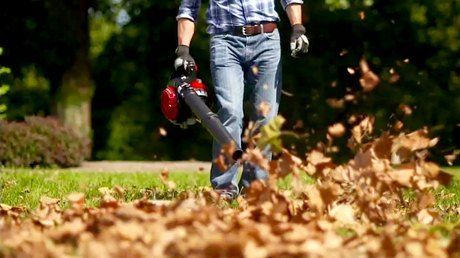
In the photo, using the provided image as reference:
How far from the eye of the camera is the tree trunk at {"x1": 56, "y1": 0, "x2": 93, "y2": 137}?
17.0 meters

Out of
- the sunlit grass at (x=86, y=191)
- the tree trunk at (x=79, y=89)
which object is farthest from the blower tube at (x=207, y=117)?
the tree trunk at (x=79, y=89)

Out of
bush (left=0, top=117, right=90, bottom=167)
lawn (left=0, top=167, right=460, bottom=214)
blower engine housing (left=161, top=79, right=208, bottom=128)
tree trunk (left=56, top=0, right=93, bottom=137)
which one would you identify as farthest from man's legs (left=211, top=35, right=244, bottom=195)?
tree trunk (left=56, top=0, right=93, bottom=137)

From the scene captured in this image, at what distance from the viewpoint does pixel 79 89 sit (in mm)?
17312

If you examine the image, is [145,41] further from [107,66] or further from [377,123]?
[377,123]

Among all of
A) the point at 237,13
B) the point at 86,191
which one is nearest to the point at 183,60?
the point at 237,13

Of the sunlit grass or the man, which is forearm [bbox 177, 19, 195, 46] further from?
the sunlit grass

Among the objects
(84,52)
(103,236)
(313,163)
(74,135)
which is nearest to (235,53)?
(313,163)

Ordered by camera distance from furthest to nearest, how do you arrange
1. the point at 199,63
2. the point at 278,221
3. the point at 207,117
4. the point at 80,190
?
the point at 199,63 < the point at 80,190 < the point at 207,117 < the point at 278,221

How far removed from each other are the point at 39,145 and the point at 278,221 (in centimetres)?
991

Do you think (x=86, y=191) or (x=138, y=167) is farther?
(x=138, y=167)

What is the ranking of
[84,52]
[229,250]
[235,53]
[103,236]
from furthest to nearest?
1. [84,52]
2. [235,53]
3. [103,236]
4. [229,250]

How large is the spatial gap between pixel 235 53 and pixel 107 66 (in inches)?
463

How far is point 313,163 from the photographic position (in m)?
5.45

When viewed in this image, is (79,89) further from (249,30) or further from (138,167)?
(249,30)
